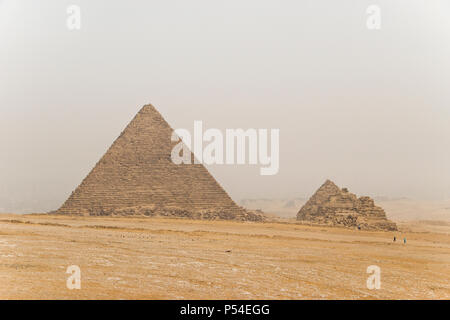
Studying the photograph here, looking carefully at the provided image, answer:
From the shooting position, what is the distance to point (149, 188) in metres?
40.2

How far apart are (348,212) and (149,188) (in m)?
16.2

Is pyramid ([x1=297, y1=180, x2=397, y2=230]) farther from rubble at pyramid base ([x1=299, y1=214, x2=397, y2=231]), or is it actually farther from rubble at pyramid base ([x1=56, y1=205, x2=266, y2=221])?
rubble at pyramid base ([x1=56, y1=205, x2=266, y2=221])

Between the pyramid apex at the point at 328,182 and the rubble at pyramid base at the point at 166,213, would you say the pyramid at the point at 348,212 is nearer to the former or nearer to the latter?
the pyramid apex at the point at 328,182

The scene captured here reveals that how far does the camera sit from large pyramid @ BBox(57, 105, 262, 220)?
39.1m

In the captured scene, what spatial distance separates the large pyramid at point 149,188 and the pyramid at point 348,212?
5421 mm

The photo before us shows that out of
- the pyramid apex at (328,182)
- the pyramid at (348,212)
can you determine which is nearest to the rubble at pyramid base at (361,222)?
the pyramid at (348,212)

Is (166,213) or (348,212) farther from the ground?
(348,212)

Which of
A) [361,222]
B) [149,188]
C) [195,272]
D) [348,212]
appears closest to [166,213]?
[149,188]

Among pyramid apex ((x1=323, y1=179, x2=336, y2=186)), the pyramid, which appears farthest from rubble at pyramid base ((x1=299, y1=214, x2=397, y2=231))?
pyramid apex ((x1=323, y1=179, x2=336, y2=186))

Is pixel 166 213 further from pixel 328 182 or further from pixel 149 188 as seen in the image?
pixel 328 182

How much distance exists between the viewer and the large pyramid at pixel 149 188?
39094mm

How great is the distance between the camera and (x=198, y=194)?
1581 inches
